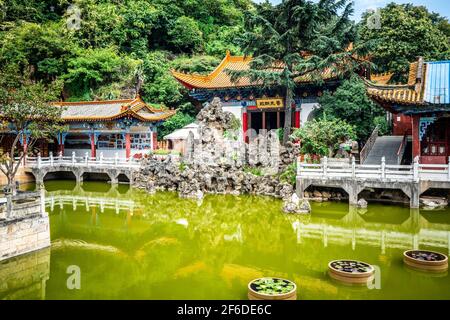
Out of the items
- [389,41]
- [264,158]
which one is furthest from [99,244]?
[389,41]

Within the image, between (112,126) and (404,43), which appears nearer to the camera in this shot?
(404,43)

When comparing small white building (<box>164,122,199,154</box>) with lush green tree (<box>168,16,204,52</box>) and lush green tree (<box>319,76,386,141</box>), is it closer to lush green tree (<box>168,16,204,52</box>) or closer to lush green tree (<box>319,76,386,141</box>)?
lush green tree (<box>319,76,386,141</box>)

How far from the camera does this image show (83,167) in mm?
21203

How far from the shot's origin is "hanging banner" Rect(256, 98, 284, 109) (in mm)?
20938

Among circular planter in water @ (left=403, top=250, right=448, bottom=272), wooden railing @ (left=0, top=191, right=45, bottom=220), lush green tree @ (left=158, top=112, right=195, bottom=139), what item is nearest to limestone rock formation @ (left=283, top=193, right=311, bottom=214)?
circular planter in water @ (left=403, top=250, right=448, bottom=272)

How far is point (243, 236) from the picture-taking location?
10.5m

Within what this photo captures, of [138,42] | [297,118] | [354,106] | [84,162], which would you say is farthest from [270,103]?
[138,42]

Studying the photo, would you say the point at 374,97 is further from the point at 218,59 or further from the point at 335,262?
the point at 218,59

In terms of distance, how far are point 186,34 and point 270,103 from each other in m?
15.4

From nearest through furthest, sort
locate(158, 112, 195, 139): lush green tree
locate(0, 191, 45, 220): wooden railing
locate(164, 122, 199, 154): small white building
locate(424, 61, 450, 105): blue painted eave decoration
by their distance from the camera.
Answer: locate(0, 191, 45, 220): wooden railing < locate(424, 61, 450, 105): blue painted eave decoration < locate(164, 122, 199, 154): small white building < locate(158, 112, 195, 139): lush green tree

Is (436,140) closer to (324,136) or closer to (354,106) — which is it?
(354,106)

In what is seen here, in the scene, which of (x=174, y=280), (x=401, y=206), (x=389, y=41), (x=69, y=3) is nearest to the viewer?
(x=174, y=280)

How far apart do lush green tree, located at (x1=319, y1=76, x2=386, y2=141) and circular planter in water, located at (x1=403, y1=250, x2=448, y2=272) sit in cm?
951

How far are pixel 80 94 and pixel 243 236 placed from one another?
23.7 m
